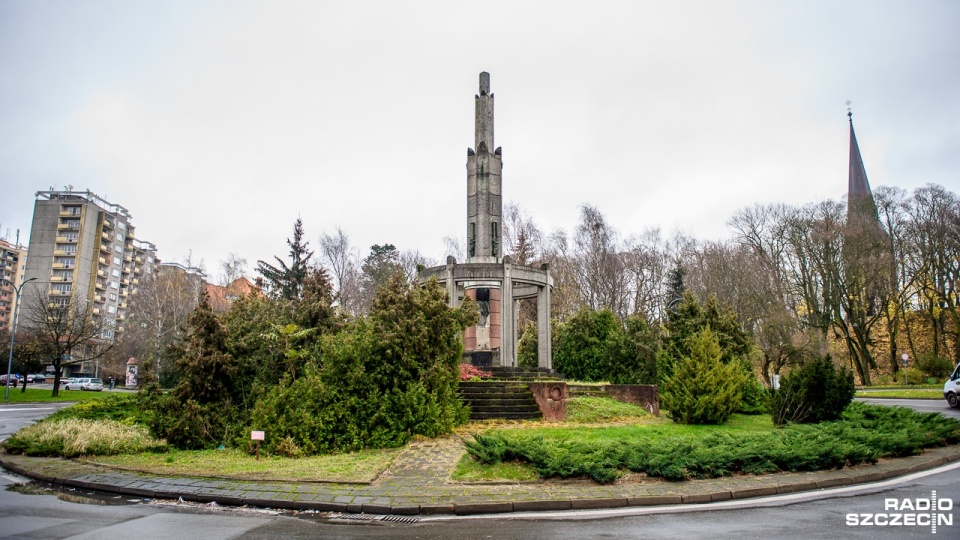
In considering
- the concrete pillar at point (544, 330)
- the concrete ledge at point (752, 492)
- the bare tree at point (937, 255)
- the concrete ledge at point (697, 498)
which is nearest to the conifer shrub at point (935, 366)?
the bare tree at point (937, 255)

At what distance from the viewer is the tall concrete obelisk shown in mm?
23828

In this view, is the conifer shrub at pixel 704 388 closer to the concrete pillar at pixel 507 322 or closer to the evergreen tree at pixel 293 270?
the concrete pillar at pixel 507 322

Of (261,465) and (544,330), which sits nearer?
(261,465)

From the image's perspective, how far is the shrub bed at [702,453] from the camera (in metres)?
9.14

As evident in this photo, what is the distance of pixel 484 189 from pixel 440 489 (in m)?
16.7

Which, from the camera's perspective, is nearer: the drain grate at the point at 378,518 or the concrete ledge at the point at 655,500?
the drain grate at the point at 378,518

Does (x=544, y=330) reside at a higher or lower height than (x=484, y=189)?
lower

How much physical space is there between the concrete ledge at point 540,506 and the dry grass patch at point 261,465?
102 inches

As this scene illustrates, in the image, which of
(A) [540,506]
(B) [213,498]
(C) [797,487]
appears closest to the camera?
(A) [540,506]

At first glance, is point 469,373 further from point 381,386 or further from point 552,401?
point 381,386

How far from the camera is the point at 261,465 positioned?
10.6 meters

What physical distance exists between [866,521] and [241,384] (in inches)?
493

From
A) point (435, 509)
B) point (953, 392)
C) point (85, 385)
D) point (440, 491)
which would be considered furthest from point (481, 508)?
point (85, 385)

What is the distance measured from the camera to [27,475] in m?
10.4
